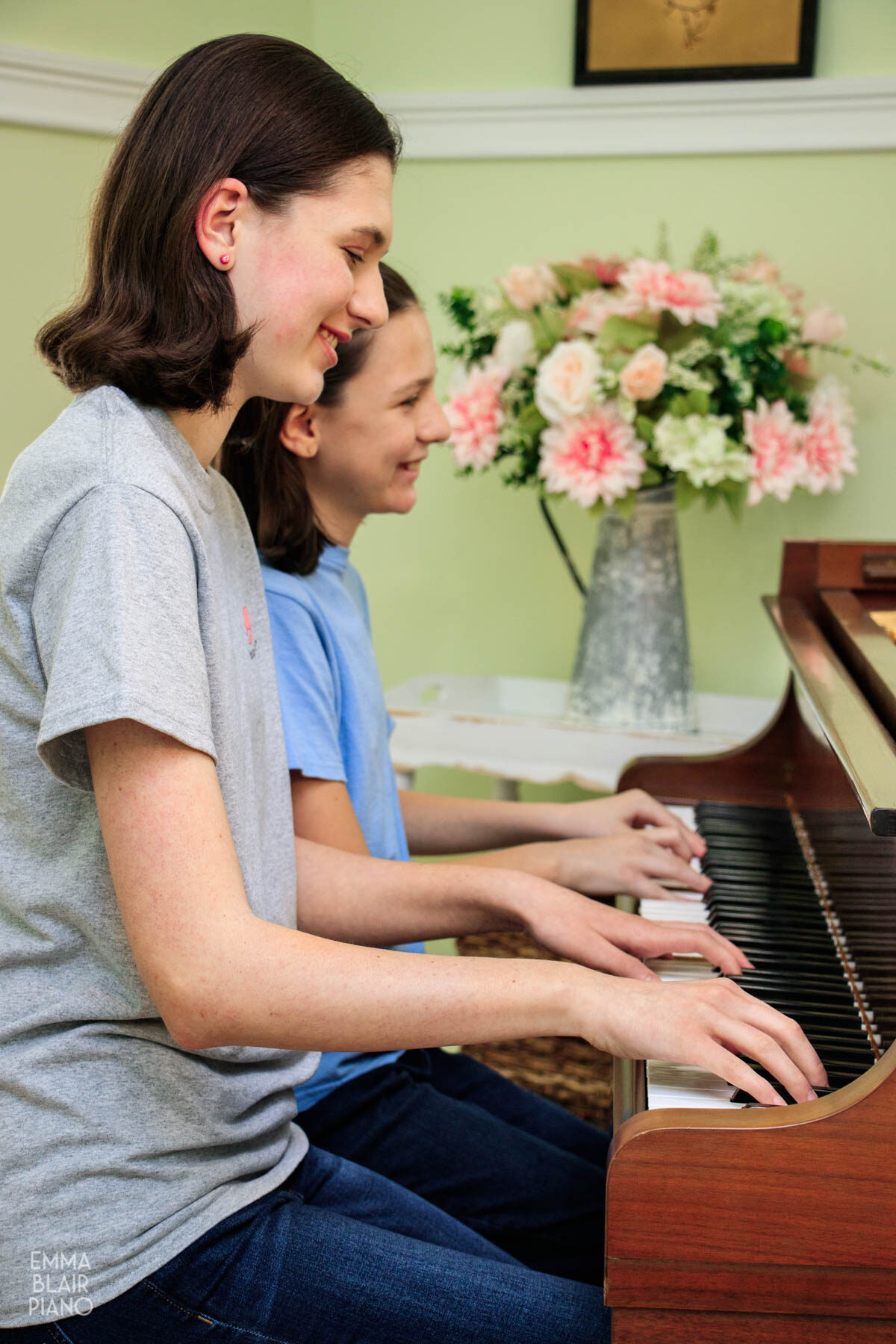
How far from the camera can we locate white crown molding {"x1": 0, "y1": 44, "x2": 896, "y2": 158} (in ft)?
5.94

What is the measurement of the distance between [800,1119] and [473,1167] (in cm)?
52

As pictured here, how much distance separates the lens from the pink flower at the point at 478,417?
1.81m

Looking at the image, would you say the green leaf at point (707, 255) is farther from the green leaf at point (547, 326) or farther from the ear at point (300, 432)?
the ear at point (300, 432)

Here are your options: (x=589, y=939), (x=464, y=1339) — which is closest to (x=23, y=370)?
(x=589, y=939)

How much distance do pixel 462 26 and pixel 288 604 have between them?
1546 mm

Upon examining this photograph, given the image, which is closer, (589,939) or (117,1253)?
(117,1253)

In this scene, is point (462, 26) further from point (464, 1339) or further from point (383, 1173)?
point (464, 1339)

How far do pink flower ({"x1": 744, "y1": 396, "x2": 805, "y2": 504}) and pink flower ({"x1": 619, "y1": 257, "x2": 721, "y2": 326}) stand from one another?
145 millimetres

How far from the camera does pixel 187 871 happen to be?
700 mm

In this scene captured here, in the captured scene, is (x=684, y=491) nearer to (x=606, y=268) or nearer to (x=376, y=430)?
(x=606, y=268)

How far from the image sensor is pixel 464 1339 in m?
0.80

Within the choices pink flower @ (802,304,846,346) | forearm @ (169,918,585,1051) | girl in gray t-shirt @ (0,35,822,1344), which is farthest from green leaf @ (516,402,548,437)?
forearm @ (169,918,585,1051)

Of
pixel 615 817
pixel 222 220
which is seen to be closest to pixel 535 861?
pixel 615 817

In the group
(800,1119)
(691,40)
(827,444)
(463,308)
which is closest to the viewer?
(800,1119)
